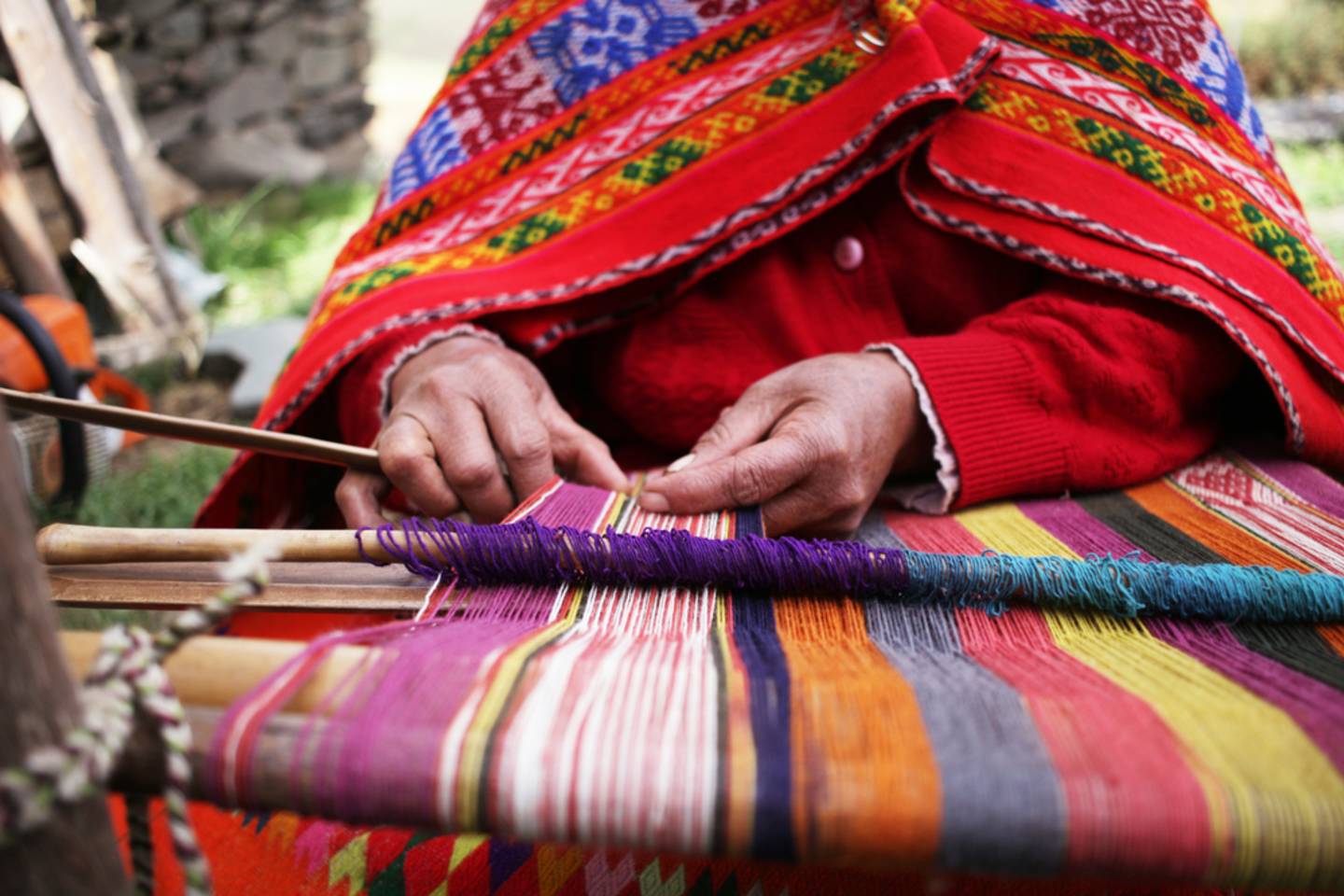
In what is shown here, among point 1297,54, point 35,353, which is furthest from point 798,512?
point 1297,54

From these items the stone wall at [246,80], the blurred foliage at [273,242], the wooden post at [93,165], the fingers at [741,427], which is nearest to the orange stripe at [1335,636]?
the fingers at [741,427]

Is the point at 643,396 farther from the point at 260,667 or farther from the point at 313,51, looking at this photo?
the point at 313,51

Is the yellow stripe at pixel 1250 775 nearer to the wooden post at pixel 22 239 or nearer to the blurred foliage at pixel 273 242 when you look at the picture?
the wooden post at pixel 22 239

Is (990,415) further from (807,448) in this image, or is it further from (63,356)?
(63,356)

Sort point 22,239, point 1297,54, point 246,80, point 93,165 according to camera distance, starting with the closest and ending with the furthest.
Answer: point 22,239 → point 93,165 → point 246,80 → point 1297,54

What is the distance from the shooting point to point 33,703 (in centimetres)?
36

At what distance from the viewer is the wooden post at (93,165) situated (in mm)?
2750

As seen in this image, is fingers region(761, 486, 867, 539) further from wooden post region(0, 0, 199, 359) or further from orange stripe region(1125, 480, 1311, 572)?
wooden post region(0, 0, 199, 359)

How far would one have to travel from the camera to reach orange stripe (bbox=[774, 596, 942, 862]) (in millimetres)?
405

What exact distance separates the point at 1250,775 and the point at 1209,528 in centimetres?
51

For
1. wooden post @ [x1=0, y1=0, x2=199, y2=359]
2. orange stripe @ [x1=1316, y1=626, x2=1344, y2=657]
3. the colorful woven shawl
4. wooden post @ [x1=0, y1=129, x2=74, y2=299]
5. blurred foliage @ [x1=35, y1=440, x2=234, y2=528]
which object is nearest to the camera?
orange stripe @ [x1=1316, y1=626, x2=1344, y2=657]

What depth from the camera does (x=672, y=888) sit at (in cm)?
75

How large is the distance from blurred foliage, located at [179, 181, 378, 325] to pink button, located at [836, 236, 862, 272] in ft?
10.2

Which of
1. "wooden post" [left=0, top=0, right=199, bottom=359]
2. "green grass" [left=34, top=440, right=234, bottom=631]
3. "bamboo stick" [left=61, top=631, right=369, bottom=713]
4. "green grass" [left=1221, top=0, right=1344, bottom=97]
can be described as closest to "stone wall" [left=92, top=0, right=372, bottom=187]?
"wooden post" [left=0, top=0, right=199, bottom=359]
